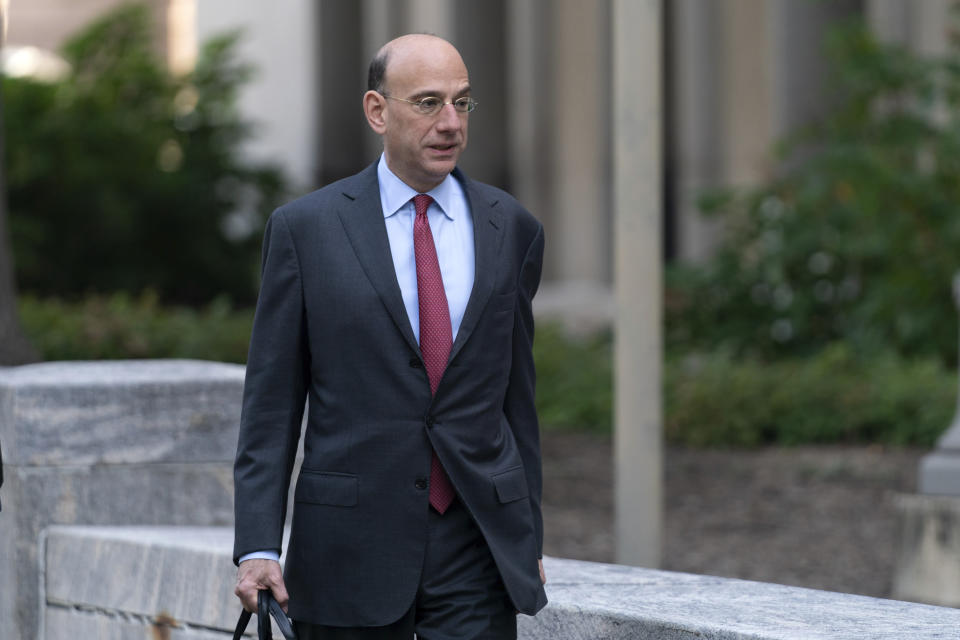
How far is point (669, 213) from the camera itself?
1858 cm

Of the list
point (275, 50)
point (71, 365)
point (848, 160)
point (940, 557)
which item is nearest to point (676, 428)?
point (848, 160)

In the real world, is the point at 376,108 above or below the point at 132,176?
above

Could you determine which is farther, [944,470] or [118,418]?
[944,470]

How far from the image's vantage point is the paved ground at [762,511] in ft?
23.8

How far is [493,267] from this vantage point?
119 inches

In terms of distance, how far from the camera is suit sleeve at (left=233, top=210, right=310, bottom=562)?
2.96 m

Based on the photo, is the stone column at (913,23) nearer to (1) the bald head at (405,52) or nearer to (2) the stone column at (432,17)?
(2) the stone column at (432,17)

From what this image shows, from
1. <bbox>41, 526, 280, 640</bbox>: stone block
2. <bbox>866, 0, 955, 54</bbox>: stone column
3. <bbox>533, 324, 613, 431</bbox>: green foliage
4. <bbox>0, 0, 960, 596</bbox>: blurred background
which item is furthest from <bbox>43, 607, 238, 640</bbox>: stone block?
<bbox>866, 0, 955, 54</bbox>: stone column

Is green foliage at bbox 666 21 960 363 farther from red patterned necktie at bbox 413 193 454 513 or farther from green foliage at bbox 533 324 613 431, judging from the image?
red patterned necktie at bbox 413 193 454 513

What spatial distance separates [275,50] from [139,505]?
15.9 m

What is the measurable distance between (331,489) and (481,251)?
53cm

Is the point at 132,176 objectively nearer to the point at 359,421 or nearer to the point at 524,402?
the point at 524,402

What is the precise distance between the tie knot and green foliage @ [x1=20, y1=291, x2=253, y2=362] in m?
8.08

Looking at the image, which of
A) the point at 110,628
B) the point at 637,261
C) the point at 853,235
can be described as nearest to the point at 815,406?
the point at 853,235
